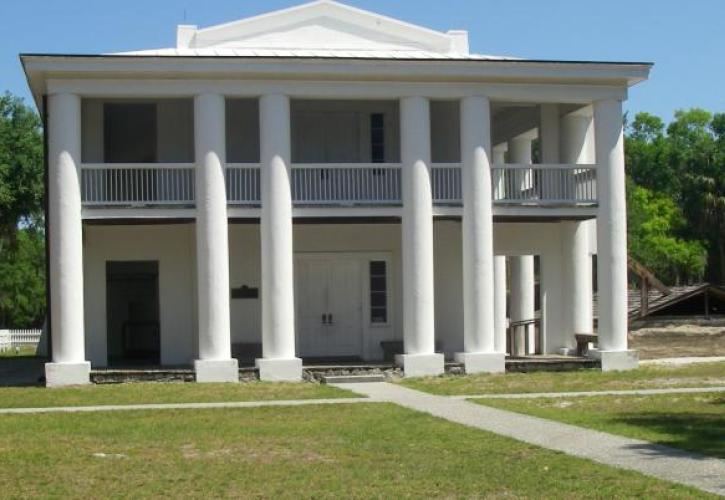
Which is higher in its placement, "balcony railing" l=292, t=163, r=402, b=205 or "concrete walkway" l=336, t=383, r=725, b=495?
"balcony railing" l=292, t=163, r=402, b=205

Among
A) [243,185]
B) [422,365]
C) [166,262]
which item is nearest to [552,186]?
[422,365]

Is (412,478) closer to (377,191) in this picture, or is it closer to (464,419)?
(464,419)

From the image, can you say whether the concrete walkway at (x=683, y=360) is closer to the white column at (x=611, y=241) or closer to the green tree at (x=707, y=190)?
the white column at (x=611, y=241)

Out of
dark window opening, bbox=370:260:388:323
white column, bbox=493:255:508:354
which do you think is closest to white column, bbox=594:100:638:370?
white column, bbox=493:255:508:354

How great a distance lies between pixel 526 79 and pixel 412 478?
14.7m

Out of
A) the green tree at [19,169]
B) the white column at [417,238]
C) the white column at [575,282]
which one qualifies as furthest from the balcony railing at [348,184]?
the green tree at [19,169]

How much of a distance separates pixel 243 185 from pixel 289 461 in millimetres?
12908

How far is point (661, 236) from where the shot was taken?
66.8 metres

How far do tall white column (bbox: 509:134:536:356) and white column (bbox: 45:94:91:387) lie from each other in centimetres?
1074

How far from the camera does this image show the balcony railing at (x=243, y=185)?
975 inches

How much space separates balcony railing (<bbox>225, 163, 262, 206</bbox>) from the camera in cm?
2477

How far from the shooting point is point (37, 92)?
2544 centimetres

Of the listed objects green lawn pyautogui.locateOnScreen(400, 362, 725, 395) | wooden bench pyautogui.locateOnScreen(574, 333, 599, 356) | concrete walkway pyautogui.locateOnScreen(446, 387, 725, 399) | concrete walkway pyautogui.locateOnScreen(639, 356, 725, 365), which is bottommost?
concrete walkway pyautogui.locateOnScreen(446, 387, 725, 399)

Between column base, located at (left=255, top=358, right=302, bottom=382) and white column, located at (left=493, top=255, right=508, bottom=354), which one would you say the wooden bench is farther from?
column base, located at (left=255, top=358, right=302, bottom=382)
